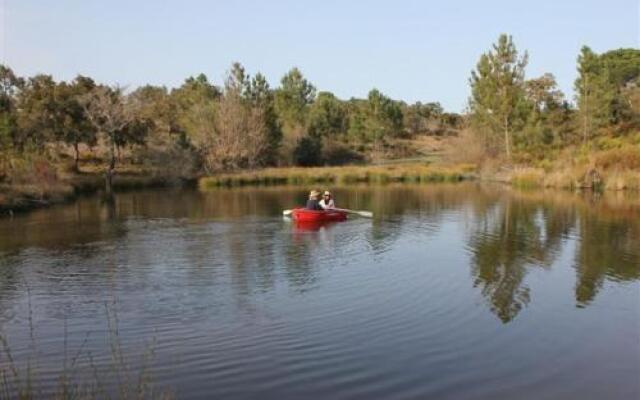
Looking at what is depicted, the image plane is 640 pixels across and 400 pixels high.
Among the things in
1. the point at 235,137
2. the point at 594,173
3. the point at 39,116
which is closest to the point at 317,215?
the point at 594,173

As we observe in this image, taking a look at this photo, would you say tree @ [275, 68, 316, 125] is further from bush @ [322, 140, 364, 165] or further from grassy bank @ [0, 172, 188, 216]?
grassy bank @ [0, 172, 188, 216]

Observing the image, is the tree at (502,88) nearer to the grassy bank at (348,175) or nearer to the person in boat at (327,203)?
the grassy bank at (348,175)

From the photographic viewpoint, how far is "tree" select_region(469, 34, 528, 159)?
6197 cm

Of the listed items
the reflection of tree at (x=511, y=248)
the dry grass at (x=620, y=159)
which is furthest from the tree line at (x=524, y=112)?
the reflection of tree at (x=511, y=248)

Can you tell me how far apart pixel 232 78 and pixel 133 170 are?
16885 millimetres

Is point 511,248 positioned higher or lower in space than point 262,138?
lower

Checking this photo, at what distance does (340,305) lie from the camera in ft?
45.3

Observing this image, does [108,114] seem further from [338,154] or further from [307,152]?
[338,154]

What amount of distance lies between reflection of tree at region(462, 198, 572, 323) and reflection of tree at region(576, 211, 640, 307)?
3.01 feet

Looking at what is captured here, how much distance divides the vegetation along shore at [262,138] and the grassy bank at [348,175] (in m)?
0.11

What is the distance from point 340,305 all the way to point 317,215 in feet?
46.8

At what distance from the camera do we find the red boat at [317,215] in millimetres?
27781

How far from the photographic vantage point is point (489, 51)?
63.1 meters

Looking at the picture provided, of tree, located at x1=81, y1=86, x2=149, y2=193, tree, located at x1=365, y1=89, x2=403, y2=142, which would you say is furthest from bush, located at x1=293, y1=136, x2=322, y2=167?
tree, located at x1=81, y1=86, x2=149, y2=193
